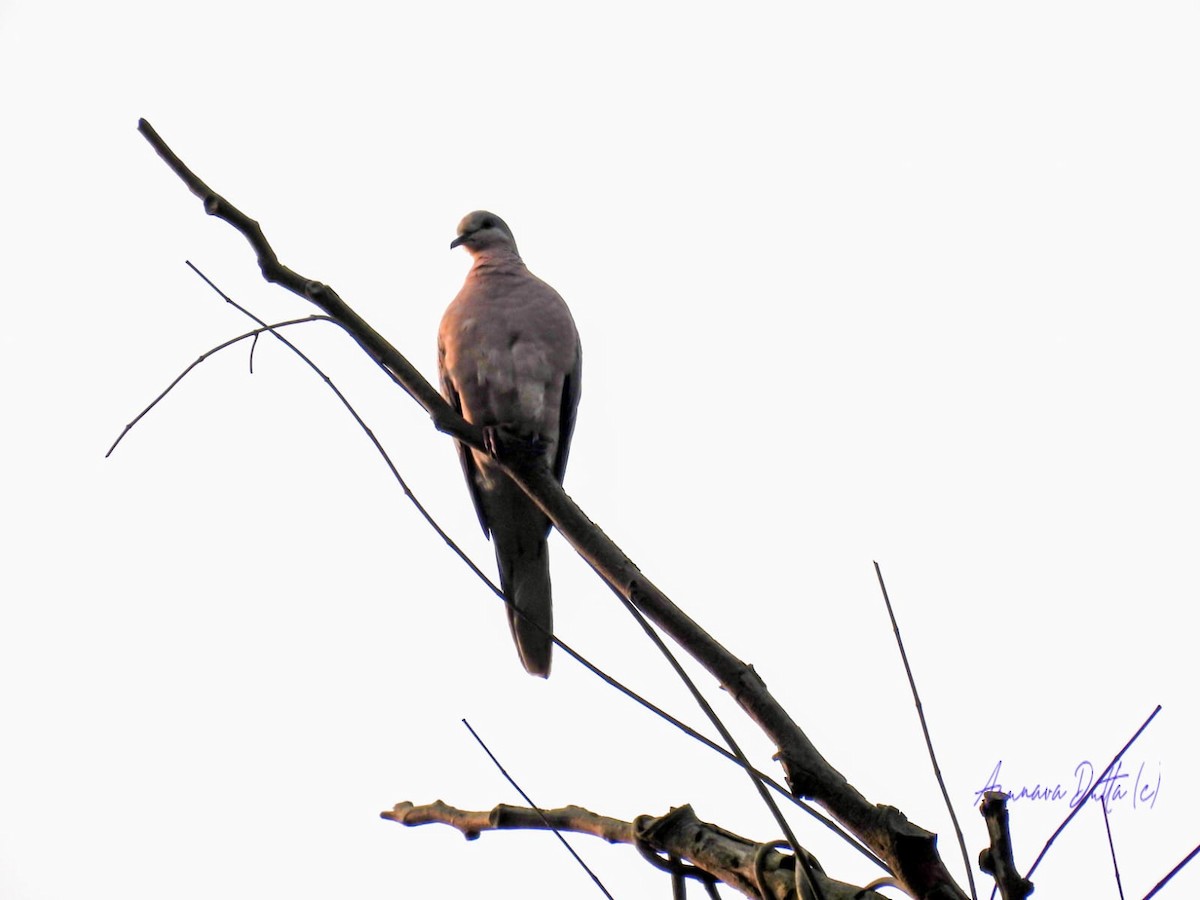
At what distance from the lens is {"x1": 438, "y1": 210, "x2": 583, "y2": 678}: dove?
5203mm

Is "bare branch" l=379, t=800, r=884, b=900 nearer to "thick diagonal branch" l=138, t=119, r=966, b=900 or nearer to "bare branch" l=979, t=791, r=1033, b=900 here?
"thick diagonal branch" l=138, t=119, r=966, b=900

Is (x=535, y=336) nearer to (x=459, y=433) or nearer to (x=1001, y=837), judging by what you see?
(x=459, y=433)

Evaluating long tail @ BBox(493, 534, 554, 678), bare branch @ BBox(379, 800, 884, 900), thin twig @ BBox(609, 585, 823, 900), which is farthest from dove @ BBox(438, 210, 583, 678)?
thin twig @ BBox(609, 585, 823, 900)

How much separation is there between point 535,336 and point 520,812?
133 inches

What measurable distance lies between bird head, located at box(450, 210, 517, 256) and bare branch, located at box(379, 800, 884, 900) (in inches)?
176

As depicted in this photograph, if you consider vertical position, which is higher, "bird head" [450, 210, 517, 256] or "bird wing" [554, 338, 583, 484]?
"bird head" [450, 210, 517, 256]

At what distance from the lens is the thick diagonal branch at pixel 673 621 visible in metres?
1.71

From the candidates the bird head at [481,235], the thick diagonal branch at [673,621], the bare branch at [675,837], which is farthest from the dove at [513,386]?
the bare branch at [675,837]

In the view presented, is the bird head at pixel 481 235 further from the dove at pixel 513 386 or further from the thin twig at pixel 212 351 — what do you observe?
the thin twig at pixel 212 351

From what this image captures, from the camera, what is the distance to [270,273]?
7.36 feet

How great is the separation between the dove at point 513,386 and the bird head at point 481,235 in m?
0.54

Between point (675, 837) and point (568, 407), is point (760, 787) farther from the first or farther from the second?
point (568, 407)

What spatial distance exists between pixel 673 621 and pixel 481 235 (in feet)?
15.4

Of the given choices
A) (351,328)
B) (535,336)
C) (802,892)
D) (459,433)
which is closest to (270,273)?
(351,328)
